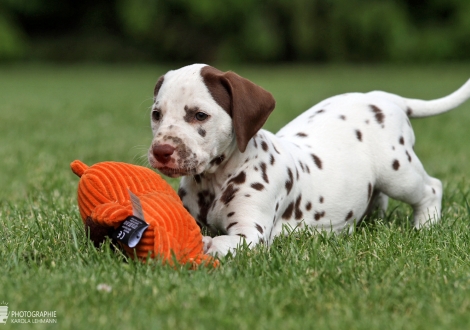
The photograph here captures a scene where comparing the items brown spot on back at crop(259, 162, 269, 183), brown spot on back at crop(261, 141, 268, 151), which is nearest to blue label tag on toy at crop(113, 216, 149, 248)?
brown spot on back at crop(259, 162, 269, 183)

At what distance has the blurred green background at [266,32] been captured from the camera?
28.0 meters

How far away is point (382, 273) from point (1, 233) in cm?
228

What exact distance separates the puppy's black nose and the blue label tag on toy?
385 millimetres

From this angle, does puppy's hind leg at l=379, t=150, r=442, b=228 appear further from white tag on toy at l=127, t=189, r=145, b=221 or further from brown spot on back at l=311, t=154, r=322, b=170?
white tag on toy at l=127, t=189, r=145, b=221

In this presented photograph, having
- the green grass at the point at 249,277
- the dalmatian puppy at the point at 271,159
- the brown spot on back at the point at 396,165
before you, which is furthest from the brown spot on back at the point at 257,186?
the brown spot on back at the point at 396,165

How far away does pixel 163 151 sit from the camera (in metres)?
3.69

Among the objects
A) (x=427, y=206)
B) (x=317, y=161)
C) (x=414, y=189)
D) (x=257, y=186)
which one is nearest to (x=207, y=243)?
(x=257, y=186)

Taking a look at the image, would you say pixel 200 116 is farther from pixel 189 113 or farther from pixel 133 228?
pixel 133 228

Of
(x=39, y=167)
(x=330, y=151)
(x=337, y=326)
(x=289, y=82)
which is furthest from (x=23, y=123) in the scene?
(x=289, y=82)

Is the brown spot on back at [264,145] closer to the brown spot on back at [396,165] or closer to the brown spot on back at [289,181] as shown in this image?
the brown spot on back at [289,181]

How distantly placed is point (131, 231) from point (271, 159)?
1.09 m

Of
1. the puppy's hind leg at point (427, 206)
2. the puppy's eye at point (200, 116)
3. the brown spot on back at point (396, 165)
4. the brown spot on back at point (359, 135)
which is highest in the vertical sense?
the puppy's eye at point (200, 116)

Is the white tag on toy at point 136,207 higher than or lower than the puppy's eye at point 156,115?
lower

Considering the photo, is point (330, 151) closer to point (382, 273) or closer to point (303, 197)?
point (303, 197)
